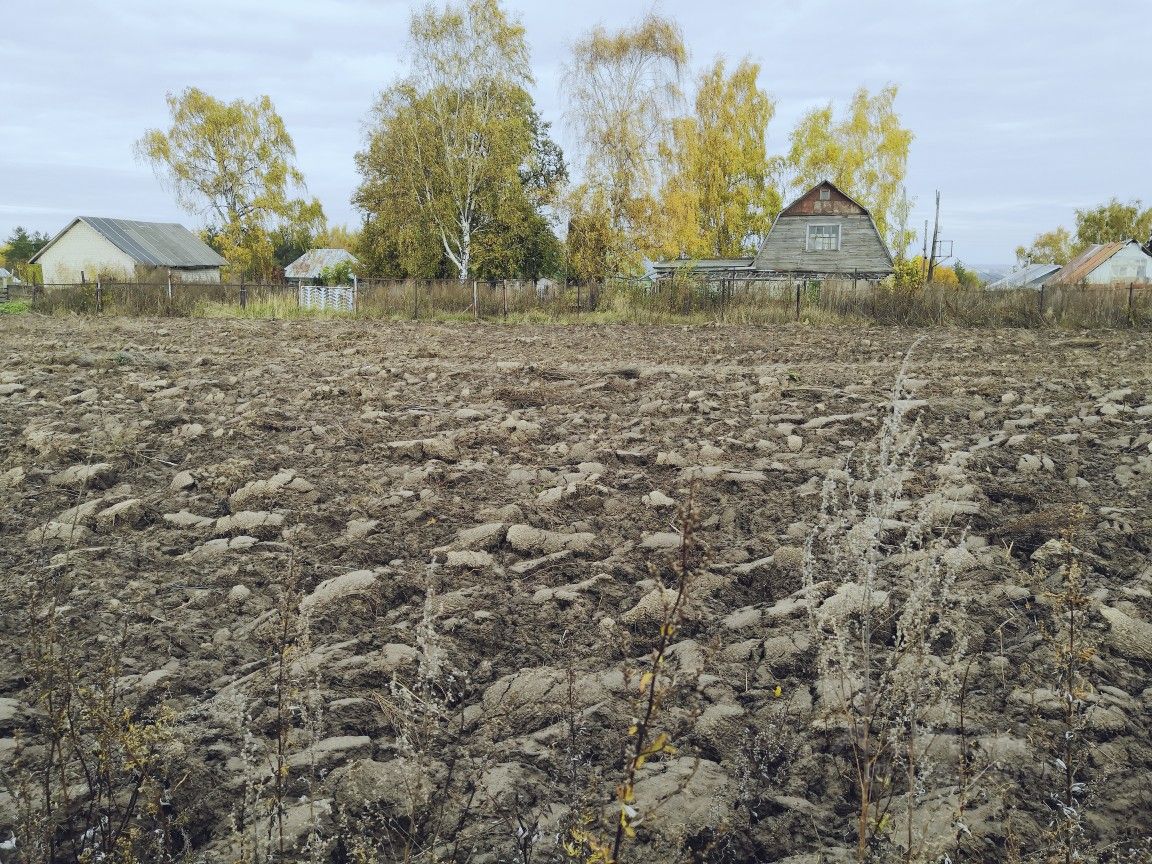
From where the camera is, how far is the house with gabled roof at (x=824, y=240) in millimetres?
36156

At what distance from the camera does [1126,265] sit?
150ft

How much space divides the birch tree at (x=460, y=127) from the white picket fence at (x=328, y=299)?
428 cm

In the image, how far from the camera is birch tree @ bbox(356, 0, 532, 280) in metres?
28.7

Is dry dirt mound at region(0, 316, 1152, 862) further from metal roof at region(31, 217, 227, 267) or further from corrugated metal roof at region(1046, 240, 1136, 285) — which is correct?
corrugated metal roof at region(1046, 240, 1136, 285)

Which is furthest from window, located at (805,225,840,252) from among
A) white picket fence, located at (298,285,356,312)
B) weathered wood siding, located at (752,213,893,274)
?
white picket fence, located at (298,285,356,312)

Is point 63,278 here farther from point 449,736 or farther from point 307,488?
point 449,736

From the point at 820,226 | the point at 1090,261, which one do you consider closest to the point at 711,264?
the point at 820,226

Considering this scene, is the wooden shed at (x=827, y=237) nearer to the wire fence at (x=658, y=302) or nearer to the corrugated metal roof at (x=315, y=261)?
the wire fence at (x=658, y=302)

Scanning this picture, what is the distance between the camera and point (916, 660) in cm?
201

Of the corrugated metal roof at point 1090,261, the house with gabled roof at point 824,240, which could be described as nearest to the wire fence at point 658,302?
the house with gabled roof at point 824,240

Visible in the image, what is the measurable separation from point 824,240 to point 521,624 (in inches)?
1450

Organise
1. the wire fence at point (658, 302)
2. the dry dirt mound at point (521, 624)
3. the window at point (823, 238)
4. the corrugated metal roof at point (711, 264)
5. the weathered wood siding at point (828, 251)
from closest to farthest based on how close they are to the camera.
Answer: the dry dirt mound at point (521, 624), the wire fence at point (658, 302), the corrugated metal roof at point (711, 264), the weathered wood siding at point (828, 251), the window at point (823, 238)

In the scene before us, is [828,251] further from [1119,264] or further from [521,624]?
[521,624]

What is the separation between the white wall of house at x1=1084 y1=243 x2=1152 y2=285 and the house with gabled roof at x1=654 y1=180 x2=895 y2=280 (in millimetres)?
18261
